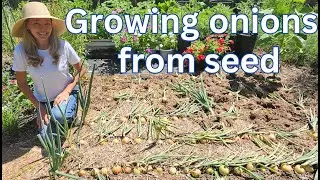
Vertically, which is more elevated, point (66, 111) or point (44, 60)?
point (44, 60)

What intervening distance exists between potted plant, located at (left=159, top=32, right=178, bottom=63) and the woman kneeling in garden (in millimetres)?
1904

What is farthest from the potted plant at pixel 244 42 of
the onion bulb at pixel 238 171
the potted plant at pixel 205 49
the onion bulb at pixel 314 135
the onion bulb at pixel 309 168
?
the onion bulb at pixel 238 171

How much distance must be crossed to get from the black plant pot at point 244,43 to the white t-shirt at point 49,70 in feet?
7.79

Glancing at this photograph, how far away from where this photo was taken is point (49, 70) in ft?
8.82

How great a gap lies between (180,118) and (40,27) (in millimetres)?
1381

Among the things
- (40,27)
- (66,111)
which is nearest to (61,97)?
(66,111)

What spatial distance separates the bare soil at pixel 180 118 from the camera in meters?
2.49

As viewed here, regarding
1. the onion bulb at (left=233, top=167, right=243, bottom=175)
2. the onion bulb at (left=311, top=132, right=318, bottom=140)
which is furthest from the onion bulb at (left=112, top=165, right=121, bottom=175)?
the onion bulb at (left=311, top=132, right=318, bottom=140)

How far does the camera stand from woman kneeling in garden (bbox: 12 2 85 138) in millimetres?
2525

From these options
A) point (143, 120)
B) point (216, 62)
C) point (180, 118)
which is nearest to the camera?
point (143, 120)

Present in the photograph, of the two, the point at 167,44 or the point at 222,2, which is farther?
the point at 222,2

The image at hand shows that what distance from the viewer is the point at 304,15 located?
4.16 meters

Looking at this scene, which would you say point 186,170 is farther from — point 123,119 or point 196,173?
point 123,119

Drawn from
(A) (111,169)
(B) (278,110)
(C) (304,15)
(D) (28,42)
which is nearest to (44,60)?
(D) (28,42)
